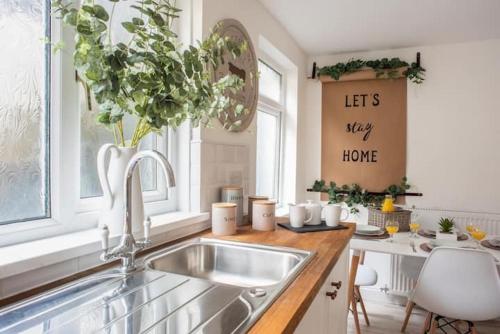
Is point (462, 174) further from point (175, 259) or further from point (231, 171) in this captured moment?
point (175, 259)

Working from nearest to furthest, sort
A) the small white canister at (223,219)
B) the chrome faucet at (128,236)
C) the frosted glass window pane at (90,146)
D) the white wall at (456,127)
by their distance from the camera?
the chrome faucet at (128,236) → the frosted glass window pane at (90,146) → the small white canister at (223,219) → the white wall at (456,127)

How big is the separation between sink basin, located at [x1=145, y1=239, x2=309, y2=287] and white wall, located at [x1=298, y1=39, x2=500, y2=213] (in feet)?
7.99

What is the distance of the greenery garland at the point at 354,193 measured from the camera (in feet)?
10.7

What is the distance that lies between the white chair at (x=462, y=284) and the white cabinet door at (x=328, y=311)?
0.67 metres

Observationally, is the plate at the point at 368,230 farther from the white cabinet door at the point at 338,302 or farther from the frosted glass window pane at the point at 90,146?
the frosted glass window pane at the point at 90,146

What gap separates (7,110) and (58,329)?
671mm

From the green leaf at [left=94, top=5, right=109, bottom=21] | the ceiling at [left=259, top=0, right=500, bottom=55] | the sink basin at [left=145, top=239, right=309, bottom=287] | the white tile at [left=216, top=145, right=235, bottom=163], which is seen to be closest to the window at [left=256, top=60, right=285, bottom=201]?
the ceiling at [left=259, top=0, right=500, bottom=55]

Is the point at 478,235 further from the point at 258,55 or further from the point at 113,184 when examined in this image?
the point at 113,184

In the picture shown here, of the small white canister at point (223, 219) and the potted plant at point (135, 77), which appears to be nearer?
the potted plant at point (135, 77)

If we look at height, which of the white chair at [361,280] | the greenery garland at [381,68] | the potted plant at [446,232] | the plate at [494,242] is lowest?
the white chair at [361,280]

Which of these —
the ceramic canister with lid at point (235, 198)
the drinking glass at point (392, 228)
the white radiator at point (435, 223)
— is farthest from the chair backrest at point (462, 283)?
the ceramic canister with lid at point (235, 198)

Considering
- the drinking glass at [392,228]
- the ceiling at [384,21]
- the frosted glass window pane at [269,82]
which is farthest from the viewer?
the frosted glass window pane at [269,82]

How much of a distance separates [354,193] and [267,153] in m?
0.99

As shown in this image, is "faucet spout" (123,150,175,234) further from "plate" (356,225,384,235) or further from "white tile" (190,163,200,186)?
"plate" (356,225,384,235)
